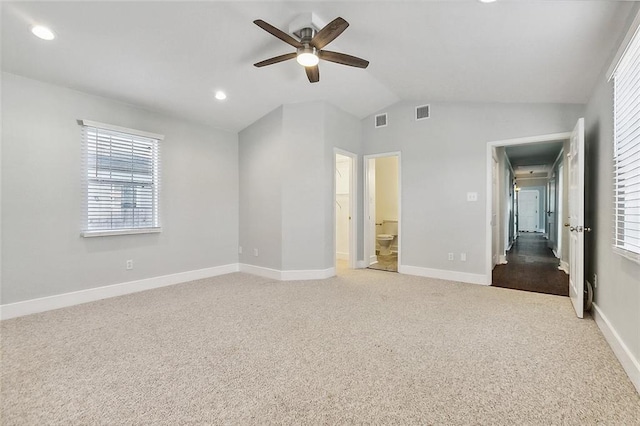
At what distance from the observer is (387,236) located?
659cm

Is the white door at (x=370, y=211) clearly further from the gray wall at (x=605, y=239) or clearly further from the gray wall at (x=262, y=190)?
the gray wall at (x=605, y=239)

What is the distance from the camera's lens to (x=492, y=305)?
10.8ft

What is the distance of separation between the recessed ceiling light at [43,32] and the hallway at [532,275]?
18.7 ft

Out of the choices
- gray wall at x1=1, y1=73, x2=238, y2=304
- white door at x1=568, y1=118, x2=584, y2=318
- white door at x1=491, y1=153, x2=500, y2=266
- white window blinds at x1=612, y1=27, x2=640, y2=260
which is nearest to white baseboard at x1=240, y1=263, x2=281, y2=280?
gray wall at x1=1, y1=73, x2=238, y2=304

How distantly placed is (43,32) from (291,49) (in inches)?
86.3

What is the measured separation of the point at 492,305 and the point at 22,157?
5.26 m

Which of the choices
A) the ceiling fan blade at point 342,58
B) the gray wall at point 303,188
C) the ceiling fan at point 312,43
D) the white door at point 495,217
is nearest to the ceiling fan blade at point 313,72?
the ceiling fan at point 312,43

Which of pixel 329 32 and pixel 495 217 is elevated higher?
pixel 329 32

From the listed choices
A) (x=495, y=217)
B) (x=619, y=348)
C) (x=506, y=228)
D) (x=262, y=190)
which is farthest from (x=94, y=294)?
(x=506, y=228)

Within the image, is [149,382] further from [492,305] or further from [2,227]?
[492,305]

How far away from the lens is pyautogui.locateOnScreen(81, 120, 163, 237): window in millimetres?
3514

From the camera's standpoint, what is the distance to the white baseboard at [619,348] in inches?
71.6

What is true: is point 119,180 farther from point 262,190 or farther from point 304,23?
point 304,23

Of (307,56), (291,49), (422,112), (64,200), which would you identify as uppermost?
(291,49)
